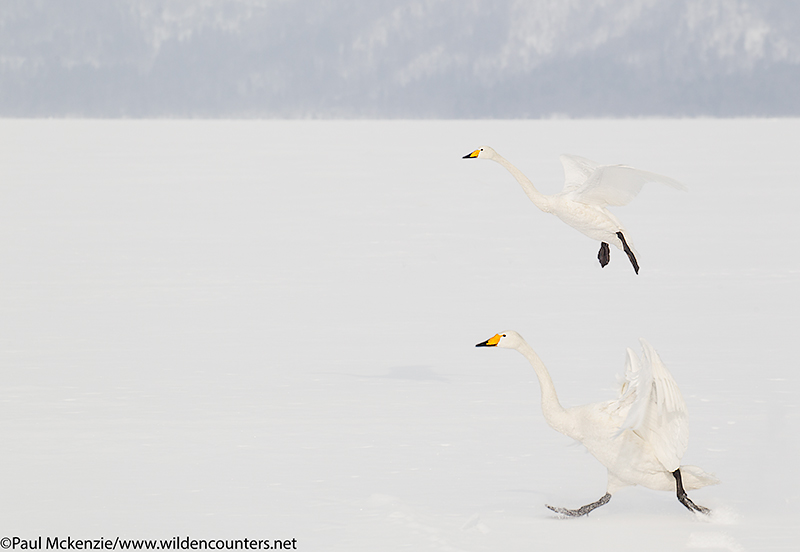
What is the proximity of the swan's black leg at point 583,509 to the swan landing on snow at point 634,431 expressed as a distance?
0.03 metres

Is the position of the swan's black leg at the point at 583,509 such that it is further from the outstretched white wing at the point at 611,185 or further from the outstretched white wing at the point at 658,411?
the outstretched white wing at the point at 611,185

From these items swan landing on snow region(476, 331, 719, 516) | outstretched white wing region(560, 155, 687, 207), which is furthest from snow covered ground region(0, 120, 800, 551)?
outstretched white wing region(560, 155, 687, 207)

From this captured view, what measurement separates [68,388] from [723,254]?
9580 millimetres

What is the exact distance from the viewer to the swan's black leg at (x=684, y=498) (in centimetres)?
509

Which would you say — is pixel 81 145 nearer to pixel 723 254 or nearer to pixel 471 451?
pixel 723 254

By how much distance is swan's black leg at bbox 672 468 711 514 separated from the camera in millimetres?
5094

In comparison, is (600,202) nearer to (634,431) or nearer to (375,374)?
(634,431)

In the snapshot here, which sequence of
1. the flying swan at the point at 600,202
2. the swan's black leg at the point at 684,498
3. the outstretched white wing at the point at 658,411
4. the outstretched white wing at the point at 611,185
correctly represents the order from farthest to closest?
the flying swan at the point at 600,202
the outstretched white wing at the point at 611,185
the swan's black leg at the point at 684,498
the outstretched white wing at the point at 658,411

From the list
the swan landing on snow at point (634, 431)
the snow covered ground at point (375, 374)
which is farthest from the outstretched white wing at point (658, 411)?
the snow covered ground at point (375, 374)

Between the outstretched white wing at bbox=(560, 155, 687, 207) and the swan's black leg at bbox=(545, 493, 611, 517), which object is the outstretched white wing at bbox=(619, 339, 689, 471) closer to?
the swan's black leg at bbox=(545, 493, 611, 517)

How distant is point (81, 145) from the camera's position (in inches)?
2189

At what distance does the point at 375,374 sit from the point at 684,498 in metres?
3.53

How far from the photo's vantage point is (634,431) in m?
5.12

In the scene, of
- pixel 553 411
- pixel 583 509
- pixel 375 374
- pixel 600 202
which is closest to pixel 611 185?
pixel 600 202
